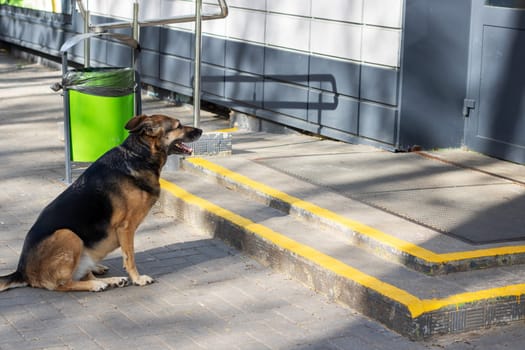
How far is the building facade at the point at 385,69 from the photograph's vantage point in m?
9.11

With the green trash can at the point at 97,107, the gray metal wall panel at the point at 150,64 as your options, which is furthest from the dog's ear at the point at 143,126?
the gray metal wall panel at the point at 150,64

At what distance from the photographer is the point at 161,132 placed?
677 cm

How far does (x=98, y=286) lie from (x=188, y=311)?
72cm

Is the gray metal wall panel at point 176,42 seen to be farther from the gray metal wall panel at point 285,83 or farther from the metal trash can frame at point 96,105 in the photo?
the metal trash can frame at point 96,105

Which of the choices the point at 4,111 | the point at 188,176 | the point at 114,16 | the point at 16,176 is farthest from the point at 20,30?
the point at 188,176

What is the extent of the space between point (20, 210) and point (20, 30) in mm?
11322

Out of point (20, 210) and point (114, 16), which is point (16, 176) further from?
point (114, 16)

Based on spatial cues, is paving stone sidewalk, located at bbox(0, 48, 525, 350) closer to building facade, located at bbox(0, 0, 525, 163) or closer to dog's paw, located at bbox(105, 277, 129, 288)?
dog's paw, located at bbox(105, 277, 129, 288)

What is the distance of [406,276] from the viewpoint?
245 inches

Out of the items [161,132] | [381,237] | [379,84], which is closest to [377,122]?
[379,84]

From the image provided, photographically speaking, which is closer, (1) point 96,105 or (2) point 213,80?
(1) point 96,105

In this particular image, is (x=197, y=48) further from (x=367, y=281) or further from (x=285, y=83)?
(x=367, y=281)

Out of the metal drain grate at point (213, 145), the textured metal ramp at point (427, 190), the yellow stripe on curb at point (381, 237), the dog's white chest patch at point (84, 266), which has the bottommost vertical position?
the dog's white chest patch at point (84, 266)

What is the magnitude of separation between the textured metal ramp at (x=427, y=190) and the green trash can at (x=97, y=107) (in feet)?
4.39
